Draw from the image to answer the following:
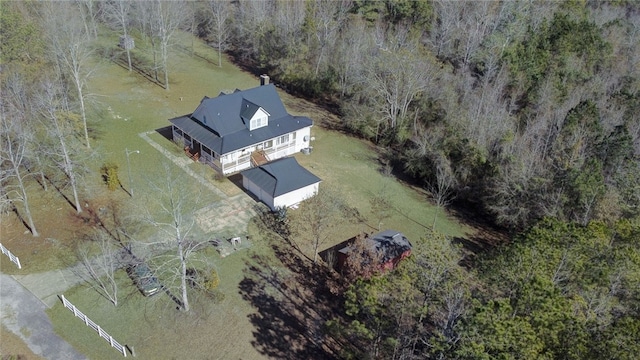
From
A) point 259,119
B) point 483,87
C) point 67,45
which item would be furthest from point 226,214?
point 483,87

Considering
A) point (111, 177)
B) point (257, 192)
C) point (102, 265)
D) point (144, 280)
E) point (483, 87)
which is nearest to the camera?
point (102, 265)

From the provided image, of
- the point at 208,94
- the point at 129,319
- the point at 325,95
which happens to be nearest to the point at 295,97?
the point at 325,95

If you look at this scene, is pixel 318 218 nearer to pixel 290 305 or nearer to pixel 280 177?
pixel 280 177

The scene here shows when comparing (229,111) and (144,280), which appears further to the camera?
(229,111)

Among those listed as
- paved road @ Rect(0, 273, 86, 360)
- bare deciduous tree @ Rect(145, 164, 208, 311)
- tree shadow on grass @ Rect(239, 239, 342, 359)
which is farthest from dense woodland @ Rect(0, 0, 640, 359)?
bare deciduous tree @ Rect(145, 164, 208, 311)

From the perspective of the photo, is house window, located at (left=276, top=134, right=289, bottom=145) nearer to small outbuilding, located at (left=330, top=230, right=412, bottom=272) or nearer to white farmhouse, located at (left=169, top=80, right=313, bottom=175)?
white farmhouse, located at (left=169, top=80, right=313, bottom=175)

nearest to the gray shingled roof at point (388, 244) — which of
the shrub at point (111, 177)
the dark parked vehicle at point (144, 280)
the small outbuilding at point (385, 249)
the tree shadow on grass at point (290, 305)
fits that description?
the small outbuilding at point (385, 249)
